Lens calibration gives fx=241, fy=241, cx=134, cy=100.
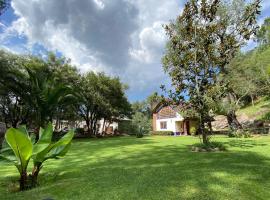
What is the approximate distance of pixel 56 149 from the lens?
630 cm

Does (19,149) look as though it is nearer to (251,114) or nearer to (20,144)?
(20,144)

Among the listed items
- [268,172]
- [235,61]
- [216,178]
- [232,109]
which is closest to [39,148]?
[216,178]

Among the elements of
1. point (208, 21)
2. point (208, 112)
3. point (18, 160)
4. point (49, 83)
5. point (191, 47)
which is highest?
point (208, 21)

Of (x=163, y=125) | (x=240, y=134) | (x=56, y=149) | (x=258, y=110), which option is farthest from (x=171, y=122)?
(x=56, y=149)

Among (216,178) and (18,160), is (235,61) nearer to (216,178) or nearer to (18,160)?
(216,178)

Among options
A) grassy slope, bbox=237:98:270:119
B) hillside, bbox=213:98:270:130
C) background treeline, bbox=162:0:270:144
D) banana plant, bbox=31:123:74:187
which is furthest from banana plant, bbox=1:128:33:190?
grassy slope, bbox=237:98:270:119

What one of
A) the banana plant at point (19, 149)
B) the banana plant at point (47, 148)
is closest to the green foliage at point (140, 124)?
the banana plant at point (47, 148)

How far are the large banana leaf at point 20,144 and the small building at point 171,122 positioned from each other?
98.7 ft

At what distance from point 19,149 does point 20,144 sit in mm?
211

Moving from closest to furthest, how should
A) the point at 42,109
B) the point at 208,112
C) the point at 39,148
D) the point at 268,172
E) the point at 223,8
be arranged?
the point at 39,148 < the point at 268,172 < the point at 42,109 < the point at 208,112 < the point at 223,8

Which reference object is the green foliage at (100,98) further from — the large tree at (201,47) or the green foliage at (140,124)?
the large tree at (201,47)

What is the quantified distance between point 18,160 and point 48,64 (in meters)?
26.5

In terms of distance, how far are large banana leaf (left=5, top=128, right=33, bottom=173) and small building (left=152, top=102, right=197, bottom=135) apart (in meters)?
30.1

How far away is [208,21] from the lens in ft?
46.7
